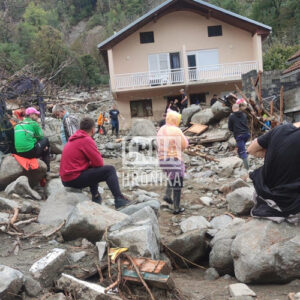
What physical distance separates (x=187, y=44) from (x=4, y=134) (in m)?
18.8

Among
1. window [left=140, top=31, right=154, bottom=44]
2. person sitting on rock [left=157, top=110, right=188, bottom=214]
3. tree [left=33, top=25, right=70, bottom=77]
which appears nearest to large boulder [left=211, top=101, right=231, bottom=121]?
tree [left=33, top=25, right=70, bottom=77]

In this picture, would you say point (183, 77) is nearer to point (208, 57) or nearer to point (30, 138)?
point (208, 57)

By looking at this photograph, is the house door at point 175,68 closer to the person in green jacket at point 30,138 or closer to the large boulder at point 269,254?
the person in green jacket at point 30,138

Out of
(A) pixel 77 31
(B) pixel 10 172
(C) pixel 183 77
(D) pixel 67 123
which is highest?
(A) pixel 77 31

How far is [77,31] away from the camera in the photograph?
70.9 meters

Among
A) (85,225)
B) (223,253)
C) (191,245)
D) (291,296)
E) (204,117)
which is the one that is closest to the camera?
(291,296)

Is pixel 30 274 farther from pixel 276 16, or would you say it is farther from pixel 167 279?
pixel 276 16

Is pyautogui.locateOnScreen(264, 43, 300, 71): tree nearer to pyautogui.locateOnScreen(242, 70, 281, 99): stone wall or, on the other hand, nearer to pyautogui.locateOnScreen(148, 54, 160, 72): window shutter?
pyautogui.locateOnScreen(148, 54, 160, 72): window shutter

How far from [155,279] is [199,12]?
22.7 m

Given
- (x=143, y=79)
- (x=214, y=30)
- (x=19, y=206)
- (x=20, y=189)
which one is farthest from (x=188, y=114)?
(x=214, y=30)

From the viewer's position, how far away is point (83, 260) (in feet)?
12.0

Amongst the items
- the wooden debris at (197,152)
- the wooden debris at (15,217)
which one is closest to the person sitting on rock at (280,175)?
the wooden debris at (15,217)

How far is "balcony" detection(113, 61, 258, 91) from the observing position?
22594 millimetres

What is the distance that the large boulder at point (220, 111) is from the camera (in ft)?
43.4
